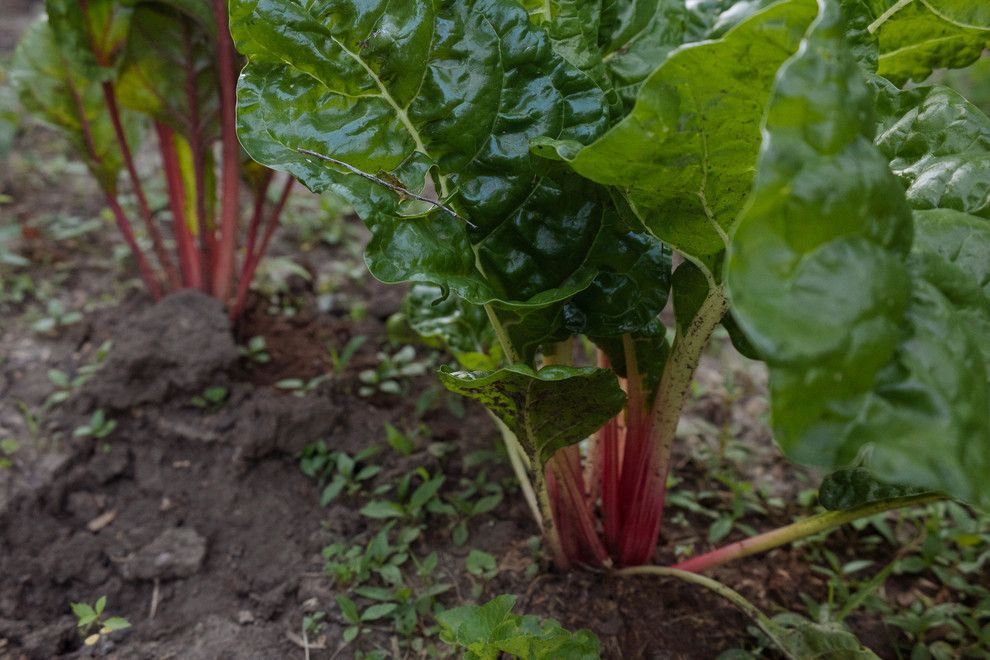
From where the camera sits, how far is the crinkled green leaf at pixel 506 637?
1301 millimetres

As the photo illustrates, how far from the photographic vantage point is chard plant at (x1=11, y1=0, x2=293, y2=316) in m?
2.18

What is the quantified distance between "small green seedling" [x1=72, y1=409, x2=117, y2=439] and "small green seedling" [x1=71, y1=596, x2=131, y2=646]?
21.4 inches

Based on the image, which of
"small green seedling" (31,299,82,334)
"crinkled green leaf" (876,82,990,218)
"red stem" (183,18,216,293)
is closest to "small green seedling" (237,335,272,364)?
"red stem" (183,18,216,293)

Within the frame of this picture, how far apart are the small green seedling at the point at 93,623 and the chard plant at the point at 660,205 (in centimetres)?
89

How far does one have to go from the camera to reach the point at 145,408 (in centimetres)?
217

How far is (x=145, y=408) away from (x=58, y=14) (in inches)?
43.1

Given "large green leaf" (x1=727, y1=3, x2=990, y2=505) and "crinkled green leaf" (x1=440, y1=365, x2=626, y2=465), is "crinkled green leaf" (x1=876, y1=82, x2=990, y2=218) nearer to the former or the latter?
"large green leaf" (x1=727, y1=3, x2=990, y2=505)

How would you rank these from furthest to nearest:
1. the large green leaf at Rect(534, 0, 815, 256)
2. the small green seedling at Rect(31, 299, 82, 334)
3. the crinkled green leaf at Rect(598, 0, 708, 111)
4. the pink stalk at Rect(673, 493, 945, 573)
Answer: the small green seedling at Rect(31, 299, 82, 334)
the crinkled green leaf at Rect(598, 0, 708, 111)
the pink stalk at Rect(673, 493, 945, 573)
the large green leaf at Rect(534, 0, 815, 256)

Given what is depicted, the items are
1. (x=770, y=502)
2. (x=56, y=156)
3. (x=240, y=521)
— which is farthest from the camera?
(x=56, y=156)

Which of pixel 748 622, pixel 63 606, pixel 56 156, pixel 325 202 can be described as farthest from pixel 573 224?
pixel 56 156

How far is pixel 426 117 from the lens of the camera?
1.30 m

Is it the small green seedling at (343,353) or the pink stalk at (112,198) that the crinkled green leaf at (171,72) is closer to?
the pink stalk at (112,198)

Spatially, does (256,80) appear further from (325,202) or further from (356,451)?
(325,202)

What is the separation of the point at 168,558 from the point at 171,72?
1.37m
